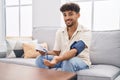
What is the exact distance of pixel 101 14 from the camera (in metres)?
2.89

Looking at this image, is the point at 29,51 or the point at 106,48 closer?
the point at 106,48

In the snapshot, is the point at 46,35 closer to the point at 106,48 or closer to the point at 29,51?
the point at 29,51

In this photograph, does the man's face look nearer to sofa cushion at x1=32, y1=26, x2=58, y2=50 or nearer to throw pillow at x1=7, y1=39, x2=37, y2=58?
sofa cushion at x1=32, y1=26, x2=58, y2=50

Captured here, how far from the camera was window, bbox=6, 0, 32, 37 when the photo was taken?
3.53 meters

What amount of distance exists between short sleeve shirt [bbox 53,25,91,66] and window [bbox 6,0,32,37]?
A: 1701mm

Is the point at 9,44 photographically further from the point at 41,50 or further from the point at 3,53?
the point at 41,50

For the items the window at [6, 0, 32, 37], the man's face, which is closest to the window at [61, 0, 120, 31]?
the window at [6, 0, 32, 37]

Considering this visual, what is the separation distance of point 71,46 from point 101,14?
142cm

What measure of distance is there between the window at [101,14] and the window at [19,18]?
1.08 meters

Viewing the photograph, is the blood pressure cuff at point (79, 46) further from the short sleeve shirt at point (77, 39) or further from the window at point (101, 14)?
the window at point (101, 14)

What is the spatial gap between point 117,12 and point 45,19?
1198 mm

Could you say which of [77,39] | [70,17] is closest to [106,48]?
[77,39]

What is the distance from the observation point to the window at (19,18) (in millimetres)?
3526

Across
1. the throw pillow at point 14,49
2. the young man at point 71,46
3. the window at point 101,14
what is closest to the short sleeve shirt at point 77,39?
the young man at point 71,46
